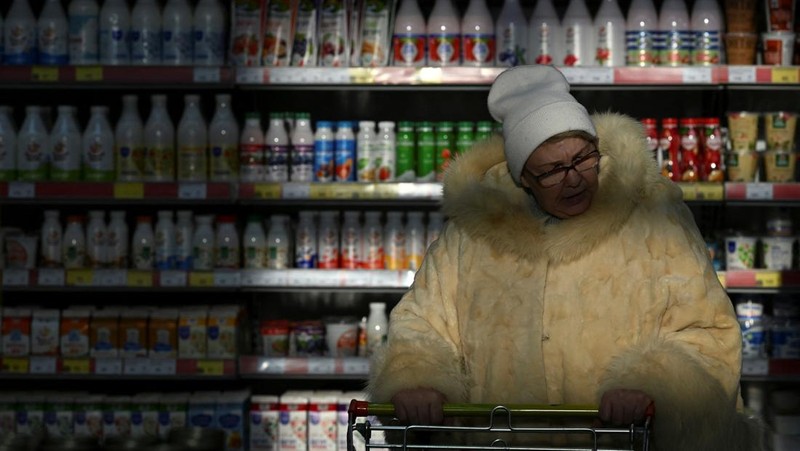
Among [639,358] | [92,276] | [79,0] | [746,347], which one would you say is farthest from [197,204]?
[639,358]

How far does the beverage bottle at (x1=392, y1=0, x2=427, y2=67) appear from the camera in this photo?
15.1ft

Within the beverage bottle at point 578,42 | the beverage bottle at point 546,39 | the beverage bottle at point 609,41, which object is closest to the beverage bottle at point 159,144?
the beverage bottle at point 546,39

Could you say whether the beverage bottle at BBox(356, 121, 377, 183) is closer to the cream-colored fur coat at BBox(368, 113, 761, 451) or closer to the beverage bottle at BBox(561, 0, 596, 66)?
the beverage bottle at BBox(561, 0, 596, 66)

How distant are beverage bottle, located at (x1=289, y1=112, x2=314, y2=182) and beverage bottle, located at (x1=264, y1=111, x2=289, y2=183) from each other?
0.02 metres

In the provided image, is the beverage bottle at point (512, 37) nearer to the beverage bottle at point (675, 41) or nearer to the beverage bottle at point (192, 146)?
the beverage bottle at point (675, 41)

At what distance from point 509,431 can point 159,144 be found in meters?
2.82

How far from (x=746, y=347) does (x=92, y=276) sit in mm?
2524

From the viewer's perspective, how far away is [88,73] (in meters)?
4.59

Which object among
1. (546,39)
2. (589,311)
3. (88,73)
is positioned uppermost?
(546,39)

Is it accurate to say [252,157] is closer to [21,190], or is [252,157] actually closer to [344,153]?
[344,153]

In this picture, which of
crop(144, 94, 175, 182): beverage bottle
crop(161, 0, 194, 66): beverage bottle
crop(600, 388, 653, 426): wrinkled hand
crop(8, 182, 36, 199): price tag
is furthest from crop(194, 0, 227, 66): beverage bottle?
crop(600, 388, 653, 426): wrinkled hand

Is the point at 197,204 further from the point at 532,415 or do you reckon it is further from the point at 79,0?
the point at 532,415

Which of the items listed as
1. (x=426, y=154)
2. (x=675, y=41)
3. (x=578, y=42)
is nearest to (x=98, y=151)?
(x=426, y=154)

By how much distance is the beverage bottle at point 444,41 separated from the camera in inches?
181
